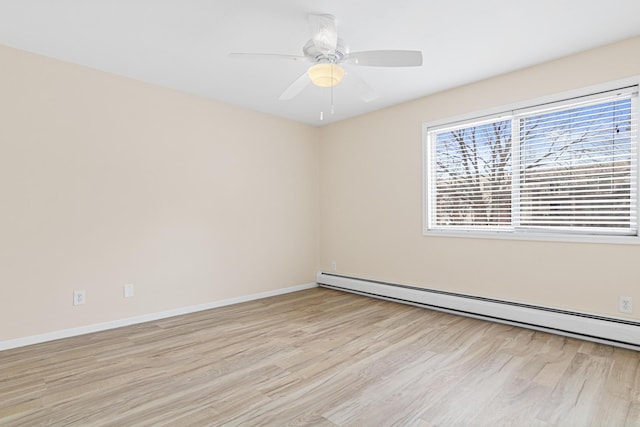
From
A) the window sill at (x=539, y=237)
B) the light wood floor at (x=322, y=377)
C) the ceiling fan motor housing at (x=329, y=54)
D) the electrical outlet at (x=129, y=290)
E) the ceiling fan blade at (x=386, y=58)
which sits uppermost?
the ceiling fan motor housing at (x=329, y=54)

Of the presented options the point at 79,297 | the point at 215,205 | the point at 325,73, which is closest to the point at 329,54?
the point at 325,73

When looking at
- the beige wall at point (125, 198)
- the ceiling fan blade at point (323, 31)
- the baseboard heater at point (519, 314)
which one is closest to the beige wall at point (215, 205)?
the beige wall at point (125, 198)

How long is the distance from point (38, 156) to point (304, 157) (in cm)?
303

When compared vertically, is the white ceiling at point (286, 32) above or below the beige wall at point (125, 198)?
above

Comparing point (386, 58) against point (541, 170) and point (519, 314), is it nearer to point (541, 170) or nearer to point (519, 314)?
point (541, 170)

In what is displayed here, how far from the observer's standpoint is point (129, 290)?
332cm

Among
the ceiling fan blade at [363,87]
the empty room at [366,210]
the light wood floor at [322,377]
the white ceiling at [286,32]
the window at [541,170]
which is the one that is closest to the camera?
the light wood floor at [322,377]

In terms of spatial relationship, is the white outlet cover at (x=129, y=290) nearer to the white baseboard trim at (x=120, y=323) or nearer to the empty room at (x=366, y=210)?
the empty room at (x=366, y=210)

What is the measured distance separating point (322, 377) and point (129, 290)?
7.22 feet

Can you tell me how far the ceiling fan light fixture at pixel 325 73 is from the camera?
234cm

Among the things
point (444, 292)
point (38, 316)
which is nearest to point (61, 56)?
point (38, 316)

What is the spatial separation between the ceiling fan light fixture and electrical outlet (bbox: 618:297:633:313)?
111 inches

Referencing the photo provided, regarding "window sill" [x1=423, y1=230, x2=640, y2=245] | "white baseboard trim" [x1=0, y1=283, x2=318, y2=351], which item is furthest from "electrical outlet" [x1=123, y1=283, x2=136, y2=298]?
"window sill" [x1=423, y1=230, x2=640, y2=245]

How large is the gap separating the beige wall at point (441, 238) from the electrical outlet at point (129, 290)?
2.62 metres
